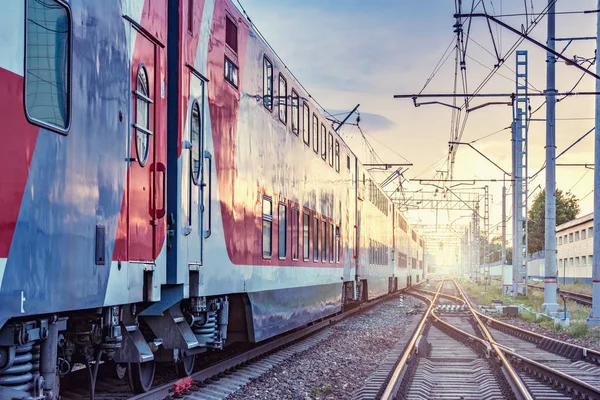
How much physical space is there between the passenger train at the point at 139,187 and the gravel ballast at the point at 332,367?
0.71 meters

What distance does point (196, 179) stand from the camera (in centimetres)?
860

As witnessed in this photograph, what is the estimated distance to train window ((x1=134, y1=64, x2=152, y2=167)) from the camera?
7082mm

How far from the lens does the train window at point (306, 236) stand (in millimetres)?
14969

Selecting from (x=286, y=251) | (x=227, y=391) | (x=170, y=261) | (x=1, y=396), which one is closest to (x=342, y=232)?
(x=286, y=251)

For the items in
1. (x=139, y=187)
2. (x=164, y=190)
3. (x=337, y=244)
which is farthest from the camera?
(x=337, y=244)

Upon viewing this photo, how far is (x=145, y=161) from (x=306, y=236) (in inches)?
325

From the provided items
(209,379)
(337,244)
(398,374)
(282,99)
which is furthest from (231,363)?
(337,244)

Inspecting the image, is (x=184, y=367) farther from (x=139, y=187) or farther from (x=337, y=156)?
(x=337, y=156)

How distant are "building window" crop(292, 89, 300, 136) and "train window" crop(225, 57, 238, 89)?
3.72m

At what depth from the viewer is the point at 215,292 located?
30.5 feet

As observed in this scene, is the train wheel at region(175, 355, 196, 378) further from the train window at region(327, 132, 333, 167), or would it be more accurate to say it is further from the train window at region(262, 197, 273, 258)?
the train window at region(327, 132, 333, 167)

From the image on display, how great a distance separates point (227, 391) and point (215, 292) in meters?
1.38

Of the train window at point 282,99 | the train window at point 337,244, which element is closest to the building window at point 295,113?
the train window at point 282,99

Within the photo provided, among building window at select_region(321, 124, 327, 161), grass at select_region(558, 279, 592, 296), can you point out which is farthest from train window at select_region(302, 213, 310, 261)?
grass at select_region(558, 279, 592, 296)
